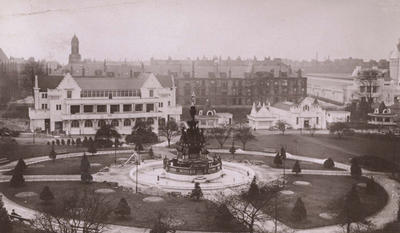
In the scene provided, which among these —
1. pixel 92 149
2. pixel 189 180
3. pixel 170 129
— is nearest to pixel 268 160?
pixel 189 180

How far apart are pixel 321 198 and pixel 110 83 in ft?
163

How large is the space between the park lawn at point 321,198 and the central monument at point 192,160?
25.8 ft

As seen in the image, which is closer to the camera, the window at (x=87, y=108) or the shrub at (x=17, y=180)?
the shrub at (x=17, y=180)

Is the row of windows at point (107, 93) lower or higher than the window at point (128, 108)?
higher

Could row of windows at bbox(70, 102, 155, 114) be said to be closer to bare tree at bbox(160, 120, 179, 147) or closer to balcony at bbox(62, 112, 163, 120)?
balcony at bbox(62, 112, 163, 120)

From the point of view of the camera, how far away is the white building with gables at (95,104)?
3009 inches

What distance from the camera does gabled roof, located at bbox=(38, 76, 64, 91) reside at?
78.5 metres

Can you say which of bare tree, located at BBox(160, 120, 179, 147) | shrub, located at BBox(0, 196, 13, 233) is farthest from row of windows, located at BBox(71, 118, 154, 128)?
shrub, located at BBox(0, 196, 13, 233)

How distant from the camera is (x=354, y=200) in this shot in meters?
34.6

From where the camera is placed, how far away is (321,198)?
41.9m

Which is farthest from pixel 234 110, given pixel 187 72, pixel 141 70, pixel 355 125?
pixel 355 125

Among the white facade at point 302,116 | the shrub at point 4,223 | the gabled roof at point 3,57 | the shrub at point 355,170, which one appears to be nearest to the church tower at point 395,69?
the white facade at point 302,116

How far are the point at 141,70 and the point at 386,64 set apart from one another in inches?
1996

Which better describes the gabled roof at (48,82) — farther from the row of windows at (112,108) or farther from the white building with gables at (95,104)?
the row of windows at (112,108)
